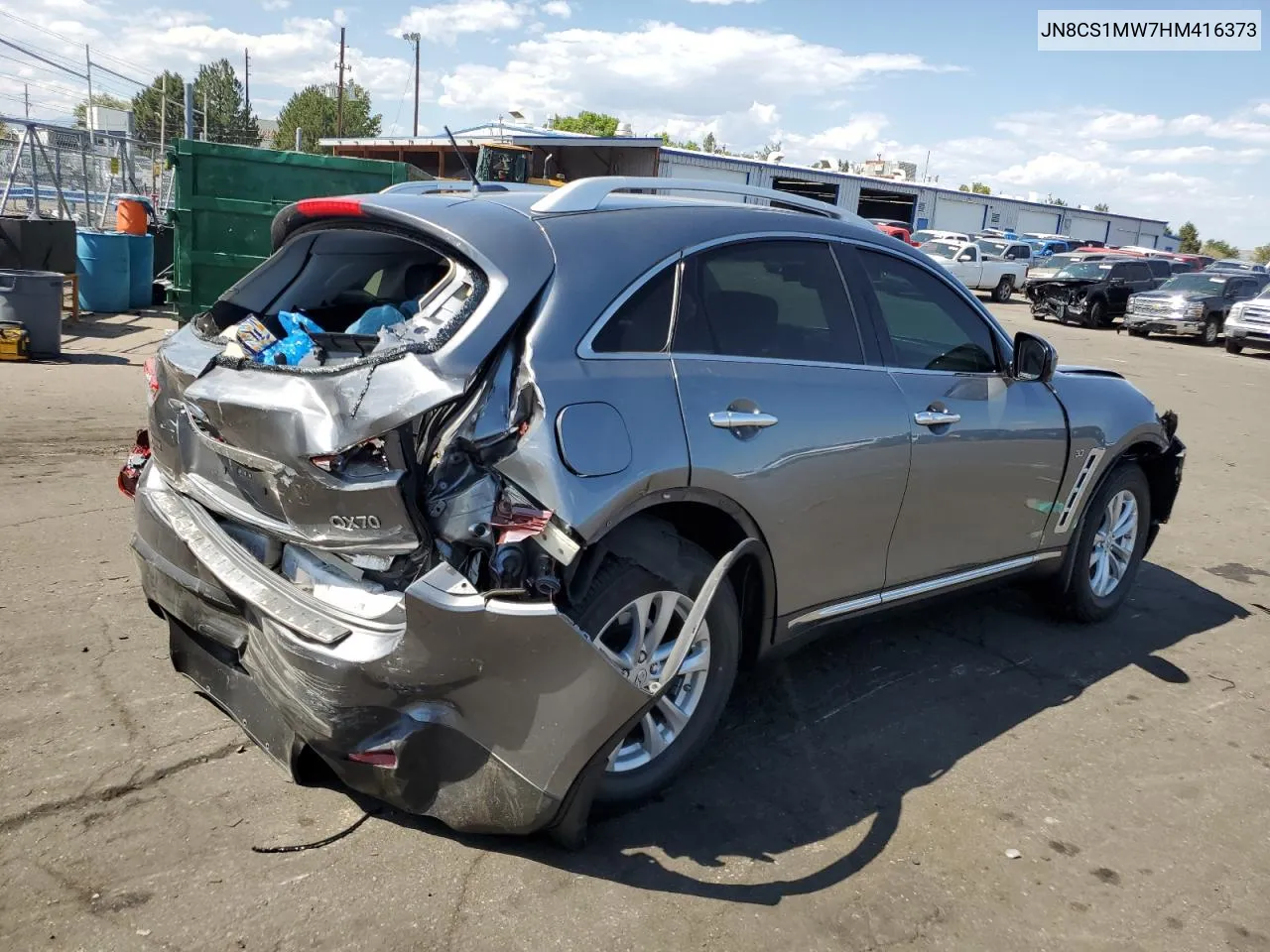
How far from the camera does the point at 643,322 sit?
10.6 ft

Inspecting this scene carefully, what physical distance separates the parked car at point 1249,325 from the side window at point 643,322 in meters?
22.9

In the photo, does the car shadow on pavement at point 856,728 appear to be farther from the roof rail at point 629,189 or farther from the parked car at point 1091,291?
the parked car at point 1091,291

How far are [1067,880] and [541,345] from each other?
7.38ft

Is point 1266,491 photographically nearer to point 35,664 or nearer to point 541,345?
point 541,345

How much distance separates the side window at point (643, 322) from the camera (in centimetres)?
310

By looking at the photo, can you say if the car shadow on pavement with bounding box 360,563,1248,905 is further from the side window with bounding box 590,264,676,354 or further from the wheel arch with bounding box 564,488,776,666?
the side window with bounding box 590,264,676,354

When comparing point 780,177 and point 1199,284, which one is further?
point 780,177

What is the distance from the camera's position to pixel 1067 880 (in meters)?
3.16

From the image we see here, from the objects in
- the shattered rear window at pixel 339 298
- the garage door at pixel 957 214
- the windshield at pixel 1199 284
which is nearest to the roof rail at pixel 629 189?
the shattered rear window at pixel 339 298

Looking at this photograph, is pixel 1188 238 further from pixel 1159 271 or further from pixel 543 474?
pixel 543 474

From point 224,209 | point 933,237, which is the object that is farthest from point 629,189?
point 933,237

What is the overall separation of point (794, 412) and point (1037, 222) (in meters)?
70.6

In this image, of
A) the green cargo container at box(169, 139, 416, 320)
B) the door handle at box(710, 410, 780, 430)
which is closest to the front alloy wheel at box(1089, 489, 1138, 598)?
the door handle at box(710, 410, 780, 430)

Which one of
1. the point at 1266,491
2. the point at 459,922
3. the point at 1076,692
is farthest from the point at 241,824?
the point at 1266,491
